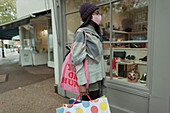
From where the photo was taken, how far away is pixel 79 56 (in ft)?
4.46

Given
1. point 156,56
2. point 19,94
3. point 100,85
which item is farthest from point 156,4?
point 19,94

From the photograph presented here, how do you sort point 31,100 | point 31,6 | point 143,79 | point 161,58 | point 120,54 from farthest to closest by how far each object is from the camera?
point 31,6, point 31,100, point 120,54, point 143,79, point 161,58

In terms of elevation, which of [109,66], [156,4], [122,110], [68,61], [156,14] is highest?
[156,4]

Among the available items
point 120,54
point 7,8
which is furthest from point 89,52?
point 7,8

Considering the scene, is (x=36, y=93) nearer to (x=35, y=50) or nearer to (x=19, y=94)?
(x=19, y=94)

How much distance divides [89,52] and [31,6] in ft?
22.5

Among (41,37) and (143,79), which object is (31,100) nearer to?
(143,79)

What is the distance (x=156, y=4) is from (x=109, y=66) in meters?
1.40

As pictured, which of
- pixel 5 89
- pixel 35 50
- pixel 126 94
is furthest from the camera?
pixel 35 50

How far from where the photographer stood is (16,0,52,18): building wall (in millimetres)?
5439

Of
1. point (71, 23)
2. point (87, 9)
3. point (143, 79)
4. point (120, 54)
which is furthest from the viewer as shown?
point (71, 23)

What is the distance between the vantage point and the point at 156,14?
166 centimetres

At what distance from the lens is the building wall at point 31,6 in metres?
5.44

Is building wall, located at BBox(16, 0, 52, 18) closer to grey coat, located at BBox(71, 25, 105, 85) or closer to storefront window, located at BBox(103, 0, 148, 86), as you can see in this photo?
storefront window, located at BBox(103, 0, 148, 86)
